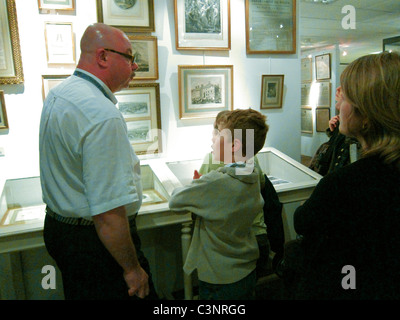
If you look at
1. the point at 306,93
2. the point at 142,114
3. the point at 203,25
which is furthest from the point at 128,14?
the point at 306,93

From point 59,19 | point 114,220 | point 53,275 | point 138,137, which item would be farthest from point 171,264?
point 59,19

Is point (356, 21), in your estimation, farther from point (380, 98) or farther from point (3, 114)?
point (3, 114)

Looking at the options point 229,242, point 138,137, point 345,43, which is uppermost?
point 345,43

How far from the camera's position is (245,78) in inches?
→ 94.8

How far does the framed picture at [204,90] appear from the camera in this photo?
2203 millimetres

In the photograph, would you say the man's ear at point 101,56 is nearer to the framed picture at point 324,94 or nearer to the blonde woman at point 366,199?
the blonde woman at point 366,199

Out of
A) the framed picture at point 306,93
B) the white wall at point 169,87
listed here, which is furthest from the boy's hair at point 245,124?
the framed picture at point 306,93

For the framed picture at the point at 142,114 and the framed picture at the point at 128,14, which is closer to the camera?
the framed picture at the point at 128,14

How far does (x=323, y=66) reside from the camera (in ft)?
16.8

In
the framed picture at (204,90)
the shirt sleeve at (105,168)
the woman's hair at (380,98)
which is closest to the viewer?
the woman's hair at (380,98)

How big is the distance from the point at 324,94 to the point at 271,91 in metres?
3.14

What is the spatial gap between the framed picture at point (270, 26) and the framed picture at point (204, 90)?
0.30 m
